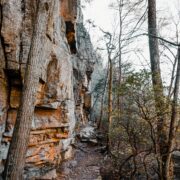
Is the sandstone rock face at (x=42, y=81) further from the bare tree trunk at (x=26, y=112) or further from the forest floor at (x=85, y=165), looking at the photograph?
the forest floor at (x=85, y=165)

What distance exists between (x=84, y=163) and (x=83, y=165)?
378 mm

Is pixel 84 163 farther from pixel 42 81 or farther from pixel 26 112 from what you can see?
pixel 26 112

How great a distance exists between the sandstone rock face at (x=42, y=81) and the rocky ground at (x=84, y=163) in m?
0.43

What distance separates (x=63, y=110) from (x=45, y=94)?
124 centimetres

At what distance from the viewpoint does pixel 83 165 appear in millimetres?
10078

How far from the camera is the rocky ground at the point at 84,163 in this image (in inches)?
336

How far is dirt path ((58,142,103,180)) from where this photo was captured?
27.9ft

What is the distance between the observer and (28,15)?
7094 millimetres

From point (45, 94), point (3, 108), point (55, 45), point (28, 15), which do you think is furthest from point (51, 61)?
point (3, 108)

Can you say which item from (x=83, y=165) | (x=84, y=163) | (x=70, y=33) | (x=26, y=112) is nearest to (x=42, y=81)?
(x=26, y=112)

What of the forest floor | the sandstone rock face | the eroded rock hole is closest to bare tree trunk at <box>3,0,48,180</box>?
the sandstone rock face

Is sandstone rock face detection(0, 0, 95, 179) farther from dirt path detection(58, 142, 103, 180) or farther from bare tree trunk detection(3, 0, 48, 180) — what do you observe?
dirt path detection(58, 142, 103, 180)

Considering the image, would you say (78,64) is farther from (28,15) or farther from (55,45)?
(28,15)

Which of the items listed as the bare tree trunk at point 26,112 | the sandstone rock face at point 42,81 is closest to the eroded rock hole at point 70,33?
the sandstone rock face at point 42,81
